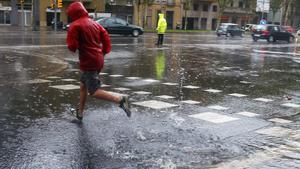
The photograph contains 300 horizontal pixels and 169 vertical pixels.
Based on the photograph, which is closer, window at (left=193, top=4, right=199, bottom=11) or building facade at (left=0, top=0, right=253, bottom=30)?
building facade at (left=0, top=0, right=253, bottom=30)

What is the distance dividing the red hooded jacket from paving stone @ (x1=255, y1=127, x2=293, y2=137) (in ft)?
7.88

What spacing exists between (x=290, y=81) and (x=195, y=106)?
514 cm

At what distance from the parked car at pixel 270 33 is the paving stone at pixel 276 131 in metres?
33.9

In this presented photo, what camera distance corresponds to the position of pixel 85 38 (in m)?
6.41

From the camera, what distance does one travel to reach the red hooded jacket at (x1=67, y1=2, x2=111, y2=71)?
635cm

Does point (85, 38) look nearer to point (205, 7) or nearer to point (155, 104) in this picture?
point (155, 104)

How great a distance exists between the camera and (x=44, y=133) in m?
5.88

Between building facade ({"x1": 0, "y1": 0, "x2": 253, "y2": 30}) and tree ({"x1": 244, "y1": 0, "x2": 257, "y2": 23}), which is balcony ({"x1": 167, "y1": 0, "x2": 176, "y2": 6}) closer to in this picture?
building facade ({"x1": 0, "y1": 0, "x2": 253, "y2": 30})

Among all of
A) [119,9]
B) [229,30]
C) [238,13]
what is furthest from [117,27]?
[238,13]

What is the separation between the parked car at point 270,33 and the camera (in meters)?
39.4

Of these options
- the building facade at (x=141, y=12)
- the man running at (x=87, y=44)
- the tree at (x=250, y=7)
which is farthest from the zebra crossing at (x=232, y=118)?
the tree at (x=250, y=7)

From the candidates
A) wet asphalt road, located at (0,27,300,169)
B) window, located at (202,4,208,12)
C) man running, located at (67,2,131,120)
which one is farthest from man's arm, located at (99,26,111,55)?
→ window, located at (202,4,208,12)

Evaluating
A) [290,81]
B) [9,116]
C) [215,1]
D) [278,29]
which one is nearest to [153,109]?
[9,116]

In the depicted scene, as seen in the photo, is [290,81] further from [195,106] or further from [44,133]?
[44,133]
